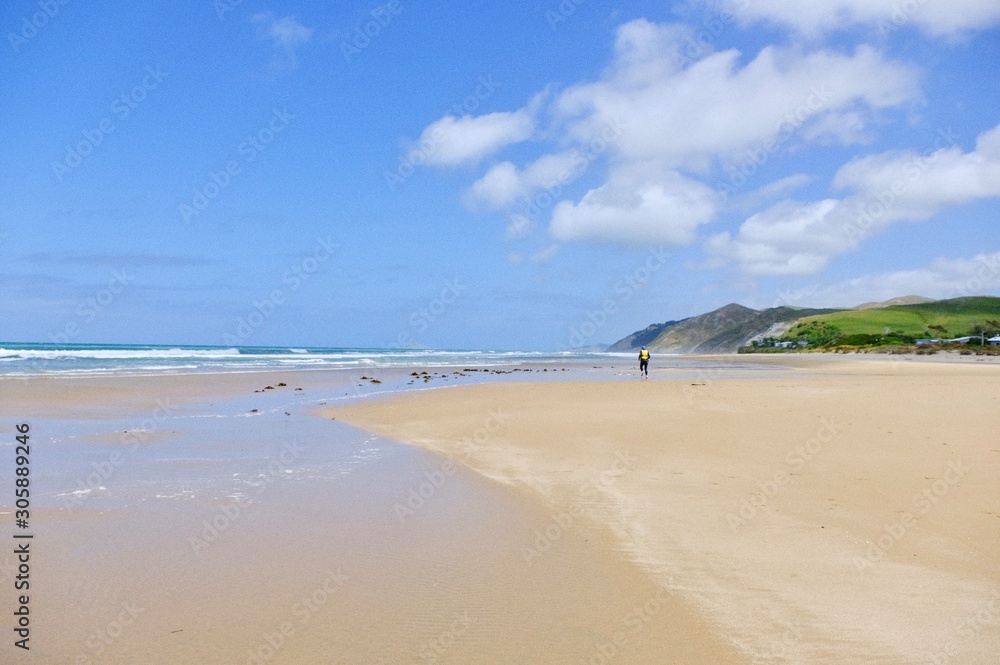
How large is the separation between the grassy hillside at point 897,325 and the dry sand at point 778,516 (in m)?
98.2

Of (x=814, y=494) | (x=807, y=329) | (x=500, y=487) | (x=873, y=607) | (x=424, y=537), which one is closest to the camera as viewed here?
(x=873, y=607)

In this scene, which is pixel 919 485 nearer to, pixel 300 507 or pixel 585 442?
pixel 585 442

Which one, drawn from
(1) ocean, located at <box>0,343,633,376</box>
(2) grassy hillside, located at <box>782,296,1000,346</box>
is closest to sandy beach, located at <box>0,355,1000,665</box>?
(1) ocean, located at <box>0,343,633,376</box>

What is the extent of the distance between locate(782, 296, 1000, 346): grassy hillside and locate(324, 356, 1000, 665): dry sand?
98.2 metres

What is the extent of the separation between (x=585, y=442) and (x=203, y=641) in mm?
7753

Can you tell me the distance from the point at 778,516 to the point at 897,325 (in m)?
139

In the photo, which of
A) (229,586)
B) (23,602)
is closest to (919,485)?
(229,586)

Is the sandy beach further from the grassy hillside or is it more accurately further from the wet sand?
the grassy hillside

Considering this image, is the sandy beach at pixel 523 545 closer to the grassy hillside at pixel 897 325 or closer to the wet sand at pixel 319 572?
the wet sand at pixel 319 572

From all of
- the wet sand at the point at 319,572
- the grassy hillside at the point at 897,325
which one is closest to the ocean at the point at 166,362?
the wet sand at the point at 319,572

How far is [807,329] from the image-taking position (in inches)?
4963

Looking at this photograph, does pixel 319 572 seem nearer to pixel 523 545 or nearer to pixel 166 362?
pixel 523 545

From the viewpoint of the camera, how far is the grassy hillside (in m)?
109

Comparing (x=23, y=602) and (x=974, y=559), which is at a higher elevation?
(x=23, y=602)
